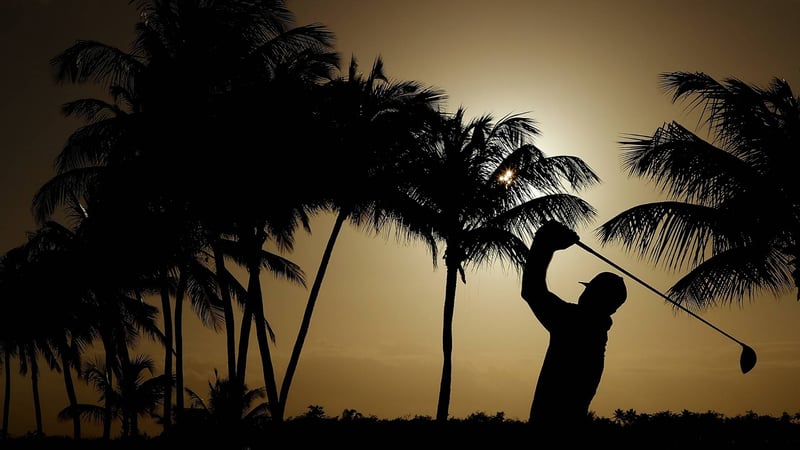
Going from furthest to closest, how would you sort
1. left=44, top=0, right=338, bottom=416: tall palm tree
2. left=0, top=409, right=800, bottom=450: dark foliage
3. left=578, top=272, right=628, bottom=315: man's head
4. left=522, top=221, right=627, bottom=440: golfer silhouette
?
left=44, top=0, right=338, bottom=416: tall palm tree
left=0, top=409, right=800, bottom=450: dark foliage
left=578, top=272, right=628, bottom=315: man's head
left=522, top=221, right=627, bottom=440: golfer silhouette

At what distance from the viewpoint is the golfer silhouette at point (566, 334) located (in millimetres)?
3742

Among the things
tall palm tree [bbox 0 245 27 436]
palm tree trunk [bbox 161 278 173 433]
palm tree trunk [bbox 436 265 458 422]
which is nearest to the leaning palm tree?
palm tree trunk [bbox 436 265 458 422]

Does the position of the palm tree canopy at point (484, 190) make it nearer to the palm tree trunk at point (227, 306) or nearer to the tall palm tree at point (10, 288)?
the palm tree trunk at point (227, 306)

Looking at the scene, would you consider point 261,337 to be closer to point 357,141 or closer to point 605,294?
point 357,141

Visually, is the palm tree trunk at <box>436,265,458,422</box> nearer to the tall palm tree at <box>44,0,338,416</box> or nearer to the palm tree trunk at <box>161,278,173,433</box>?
the tall palm tree at <box>44,0,338,416</box>

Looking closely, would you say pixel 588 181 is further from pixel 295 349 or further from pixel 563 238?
pixel 563 238

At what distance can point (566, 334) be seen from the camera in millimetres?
3900

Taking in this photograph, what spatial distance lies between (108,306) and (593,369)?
27446 millimetres

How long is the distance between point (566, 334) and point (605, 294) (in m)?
0.29

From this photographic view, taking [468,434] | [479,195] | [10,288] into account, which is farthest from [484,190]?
[10,288]

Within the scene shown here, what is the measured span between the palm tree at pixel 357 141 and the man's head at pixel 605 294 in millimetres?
14015

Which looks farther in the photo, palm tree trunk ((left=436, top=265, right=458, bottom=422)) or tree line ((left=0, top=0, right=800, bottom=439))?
palm tree trunk ((left=436, top=265, right=458, bottom=422))

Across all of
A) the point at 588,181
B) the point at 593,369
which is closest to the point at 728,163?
→ the point at 588,181

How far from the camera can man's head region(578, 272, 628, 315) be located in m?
3.95
